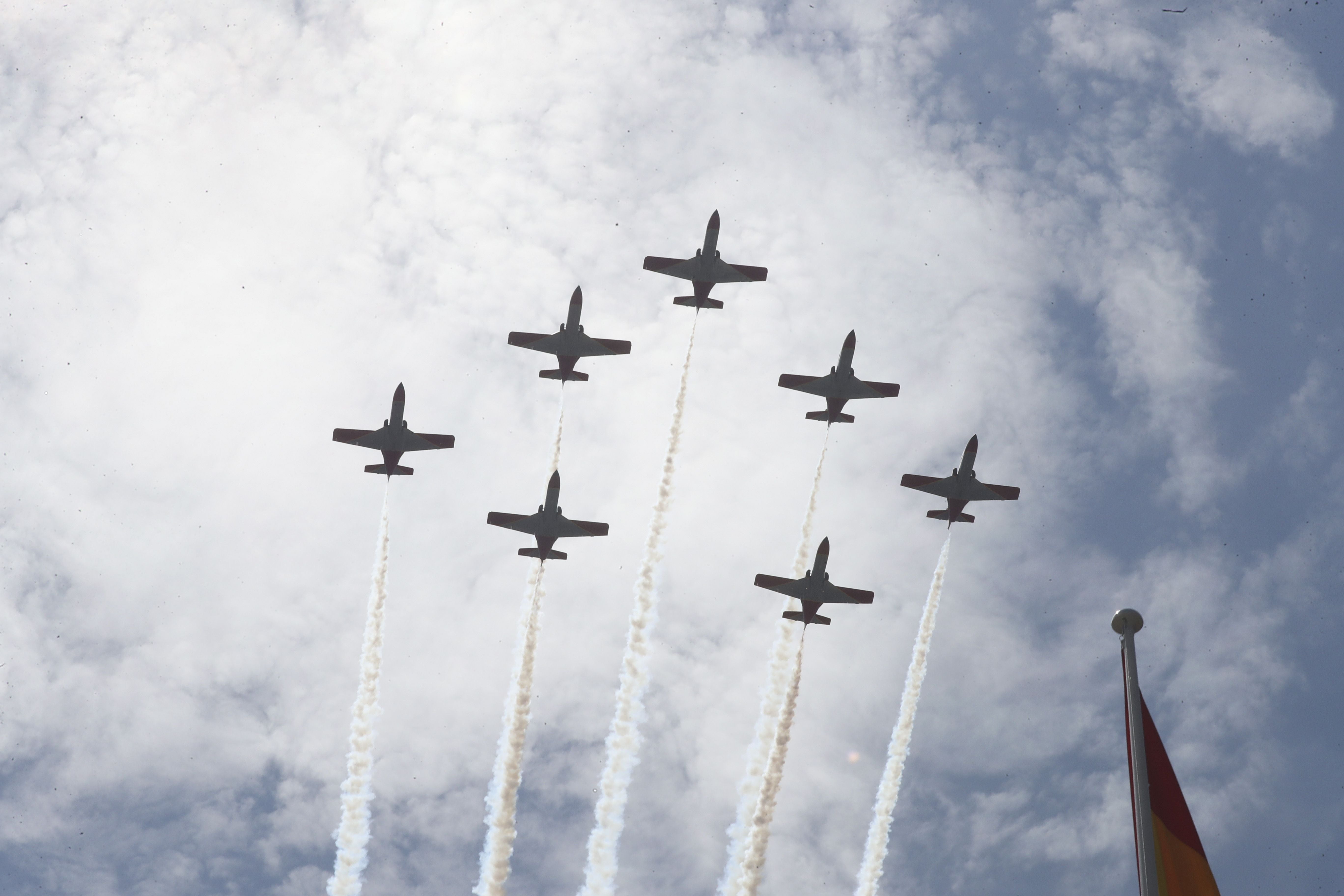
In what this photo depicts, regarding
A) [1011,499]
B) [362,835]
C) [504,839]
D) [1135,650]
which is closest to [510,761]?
→ [504,839]

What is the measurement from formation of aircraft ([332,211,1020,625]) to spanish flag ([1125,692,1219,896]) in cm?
6174

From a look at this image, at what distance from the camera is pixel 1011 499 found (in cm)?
9138

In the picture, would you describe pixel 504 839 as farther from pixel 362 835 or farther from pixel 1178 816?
pixel 1178 816

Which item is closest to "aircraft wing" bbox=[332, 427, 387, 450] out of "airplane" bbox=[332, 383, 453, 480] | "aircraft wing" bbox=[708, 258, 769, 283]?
"airplane" bbox=[332, 383, 453, 480]

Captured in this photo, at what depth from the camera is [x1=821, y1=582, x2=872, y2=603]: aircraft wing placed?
90.0 m

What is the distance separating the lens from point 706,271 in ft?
296

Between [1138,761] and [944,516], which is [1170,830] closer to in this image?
[1138,761]

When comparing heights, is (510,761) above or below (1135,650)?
above

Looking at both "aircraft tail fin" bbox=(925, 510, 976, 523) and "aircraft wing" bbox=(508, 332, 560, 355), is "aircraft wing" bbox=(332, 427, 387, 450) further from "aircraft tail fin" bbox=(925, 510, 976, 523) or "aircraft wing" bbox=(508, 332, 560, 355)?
"aircraft tail fin" bbox=(925, 510, 976, 523)

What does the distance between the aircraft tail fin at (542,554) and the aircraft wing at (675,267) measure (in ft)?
74.6

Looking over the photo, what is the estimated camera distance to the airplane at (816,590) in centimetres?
8962

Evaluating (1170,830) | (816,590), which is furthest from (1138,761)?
(816,590)

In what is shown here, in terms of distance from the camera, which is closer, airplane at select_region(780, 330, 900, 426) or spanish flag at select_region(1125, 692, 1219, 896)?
spanish flag at select_region(1125, 692, 1219, 896)

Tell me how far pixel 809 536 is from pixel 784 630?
26.7 ft
